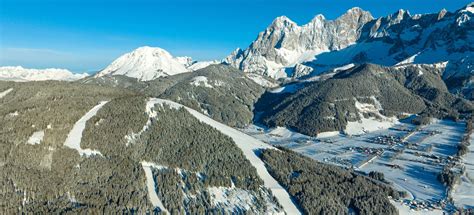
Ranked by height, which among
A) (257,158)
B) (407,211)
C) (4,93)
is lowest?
(407,211)

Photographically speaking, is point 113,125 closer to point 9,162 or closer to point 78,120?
point 78,120

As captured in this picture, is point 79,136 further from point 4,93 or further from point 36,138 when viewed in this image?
point 4,93

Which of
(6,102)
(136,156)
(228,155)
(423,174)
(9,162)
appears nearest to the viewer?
(9,162)

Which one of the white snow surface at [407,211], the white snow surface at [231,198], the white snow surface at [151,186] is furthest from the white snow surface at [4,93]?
the white snow surface at [407,211]

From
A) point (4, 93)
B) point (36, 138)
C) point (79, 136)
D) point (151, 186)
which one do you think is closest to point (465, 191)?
point (151, 186)

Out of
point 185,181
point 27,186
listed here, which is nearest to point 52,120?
point 27,186

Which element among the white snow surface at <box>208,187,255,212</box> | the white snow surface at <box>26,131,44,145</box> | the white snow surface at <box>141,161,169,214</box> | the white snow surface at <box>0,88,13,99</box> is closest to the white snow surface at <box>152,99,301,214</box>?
the white snow surface at <box>208,187,255,212</box>
